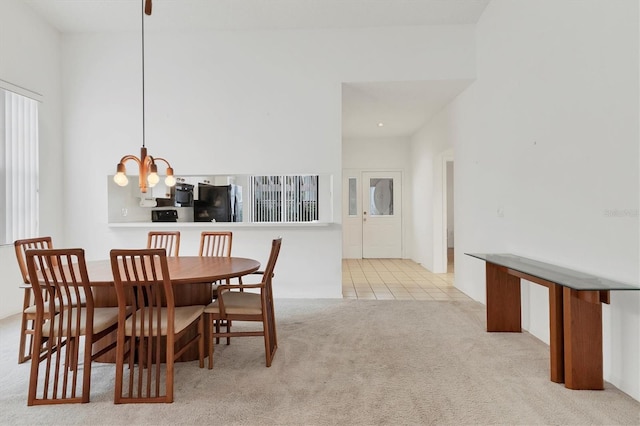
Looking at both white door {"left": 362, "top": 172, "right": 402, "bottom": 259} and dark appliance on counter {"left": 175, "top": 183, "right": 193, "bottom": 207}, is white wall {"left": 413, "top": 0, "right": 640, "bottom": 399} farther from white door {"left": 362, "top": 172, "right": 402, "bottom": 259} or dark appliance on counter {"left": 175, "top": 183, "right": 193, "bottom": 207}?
white door {"left": 362, "top": 172, "right": 402, "bottom": 259}

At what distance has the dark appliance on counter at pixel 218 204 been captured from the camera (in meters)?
4.82

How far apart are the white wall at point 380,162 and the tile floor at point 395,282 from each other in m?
0.78

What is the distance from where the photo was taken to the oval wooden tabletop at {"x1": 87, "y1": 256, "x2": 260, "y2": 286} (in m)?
2.35

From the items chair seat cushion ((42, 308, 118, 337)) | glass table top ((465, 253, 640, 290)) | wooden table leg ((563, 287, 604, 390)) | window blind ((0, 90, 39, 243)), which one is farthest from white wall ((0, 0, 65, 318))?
wooden table leg ((563, 287, 604, 390))

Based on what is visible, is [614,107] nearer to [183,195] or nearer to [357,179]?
[183,195]

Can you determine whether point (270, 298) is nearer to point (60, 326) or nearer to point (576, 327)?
point (60, 326)

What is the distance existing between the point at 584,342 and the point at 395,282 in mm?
3469

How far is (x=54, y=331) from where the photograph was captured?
223 cm

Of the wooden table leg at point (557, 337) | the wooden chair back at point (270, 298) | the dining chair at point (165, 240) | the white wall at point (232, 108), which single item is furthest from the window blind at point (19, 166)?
the wooden table leg at point (557, 337)

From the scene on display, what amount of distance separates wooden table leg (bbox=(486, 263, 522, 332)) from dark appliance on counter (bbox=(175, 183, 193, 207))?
3.64 metres

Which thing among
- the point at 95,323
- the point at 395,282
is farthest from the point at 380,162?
the point at 95,323

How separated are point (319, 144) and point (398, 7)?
1817 millimetres

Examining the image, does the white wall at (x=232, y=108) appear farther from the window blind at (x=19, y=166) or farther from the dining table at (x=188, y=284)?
the dining table at (x=188, y=284)

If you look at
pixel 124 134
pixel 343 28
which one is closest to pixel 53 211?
pixel 124 134
